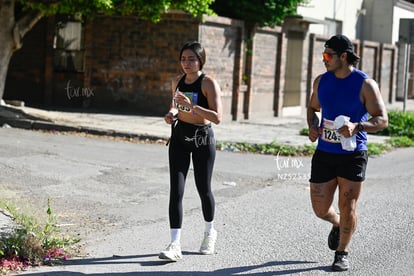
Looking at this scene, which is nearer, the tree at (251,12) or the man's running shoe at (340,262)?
the man's running shoe at (340,262)

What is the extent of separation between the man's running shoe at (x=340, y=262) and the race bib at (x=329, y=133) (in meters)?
0.94

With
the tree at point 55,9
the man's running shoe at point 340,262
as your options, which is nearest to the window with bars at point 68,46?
the tree at point 55,9

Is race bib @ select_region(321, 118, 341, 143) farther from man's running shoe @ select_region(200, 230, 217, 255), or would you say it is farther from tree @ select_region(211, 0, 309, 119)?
tree @ select_region(211, 0, 309, 119)

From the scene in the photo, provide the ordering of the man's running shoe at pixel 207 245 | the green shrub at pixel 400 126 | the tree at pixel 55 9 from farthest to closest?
the green shrub at pixel 400 126
the tree at pixel 55 9
the man's running shoe at pixel 207 245

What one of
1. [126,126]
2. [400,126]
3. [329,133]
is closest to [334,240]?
[329,133]

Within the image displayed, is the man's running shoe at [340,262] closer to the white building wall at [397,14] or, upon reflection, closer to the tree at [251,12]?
the tree at [251,12]

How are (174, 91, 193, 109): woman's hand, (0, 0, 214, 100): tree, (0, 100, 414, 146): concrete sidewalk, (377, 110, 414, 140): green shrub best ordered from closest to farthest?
(174, 91, 193, 109): woman's hand
(0, 100, 414, 146): concrete sidewalk
(0, 0, 214, 100): tree
(377, 110, 414, 140): green shrub

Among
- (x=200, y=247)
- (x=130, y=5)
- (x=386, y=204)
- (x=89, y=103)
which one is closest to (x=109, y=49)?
(x=89, y=103)

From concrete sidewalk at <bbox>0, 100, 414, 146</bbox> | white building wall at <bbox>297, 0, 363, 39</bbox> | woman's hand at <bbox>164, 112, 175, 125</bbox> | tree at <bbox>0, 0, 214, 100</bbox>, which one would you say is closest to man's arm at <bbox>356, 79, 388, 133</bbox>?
woman's hand at <bbox>164, 112, 175, 125</bbox>

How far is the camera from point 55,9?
→ 1584 centimetres

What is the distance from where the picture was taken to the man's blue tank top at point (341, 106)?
646 cm

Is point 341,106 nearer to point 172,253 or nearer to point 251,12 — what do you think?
point 172,253

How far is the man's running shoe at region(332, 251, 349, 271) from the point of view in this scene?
Result: 657 centimetres

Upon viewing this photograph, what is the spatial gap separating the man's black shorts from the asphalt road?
2.56ft
